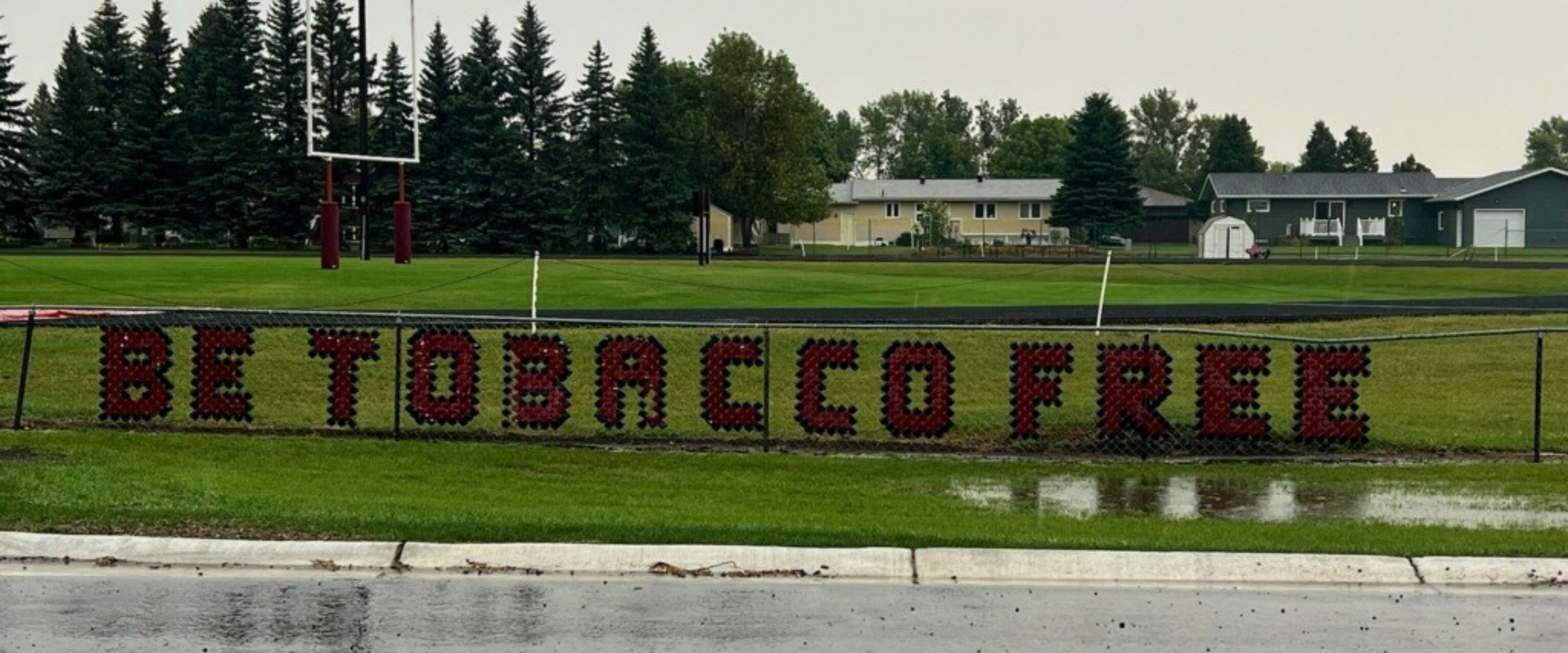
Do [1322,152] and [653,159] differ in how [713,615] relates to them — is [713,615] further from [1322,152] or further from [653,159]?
[1322,152]

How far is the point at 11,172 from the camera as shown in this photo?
79875 millimetres

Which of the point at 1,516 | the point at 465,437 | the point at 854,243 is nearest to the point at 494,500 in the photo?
the point at 1,516

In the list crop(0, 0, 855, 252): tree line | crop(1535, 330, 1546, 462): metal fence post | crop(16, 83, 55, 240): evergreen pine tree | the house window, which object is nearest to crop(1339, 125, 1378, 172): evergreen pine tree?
the house window

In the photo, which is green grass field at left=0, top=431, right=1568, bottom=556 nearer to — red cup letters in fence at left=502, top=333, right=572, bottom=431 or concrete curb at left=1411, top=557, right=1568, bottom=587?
concrete curb at left=1411, top=557, right=1568, bottom=587

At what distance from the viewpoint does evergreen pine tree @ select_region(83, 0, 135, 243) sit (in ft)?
260

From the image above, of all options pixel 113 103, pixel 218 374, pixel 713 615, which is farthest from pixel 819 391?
pixel 113 103

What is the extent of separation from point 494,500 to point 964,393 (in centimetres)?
1046

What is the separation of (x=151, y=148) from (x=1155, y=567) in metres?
76.6

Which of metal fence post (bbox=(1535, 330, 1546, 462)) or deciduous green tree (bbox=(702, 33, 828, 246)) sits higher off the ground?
deciduous green tree (bbox=(702, 33, 828, 246))

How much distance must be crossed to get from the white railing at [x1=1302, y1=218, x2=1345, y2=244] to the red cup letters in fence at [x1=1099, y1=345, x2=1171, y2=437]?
266 feet

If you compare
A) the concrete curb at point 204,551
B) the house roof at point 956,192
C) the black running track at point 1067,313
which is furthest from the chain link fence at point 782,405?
the house roof at point 956,192

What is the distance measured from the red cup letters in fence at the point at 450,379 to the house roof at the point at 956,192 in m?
92.9

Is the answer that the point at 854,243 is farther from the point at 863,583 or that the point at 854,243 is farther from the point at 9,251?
the point at 863,583

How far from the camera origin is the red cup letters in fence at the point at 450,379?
17.0 metres
